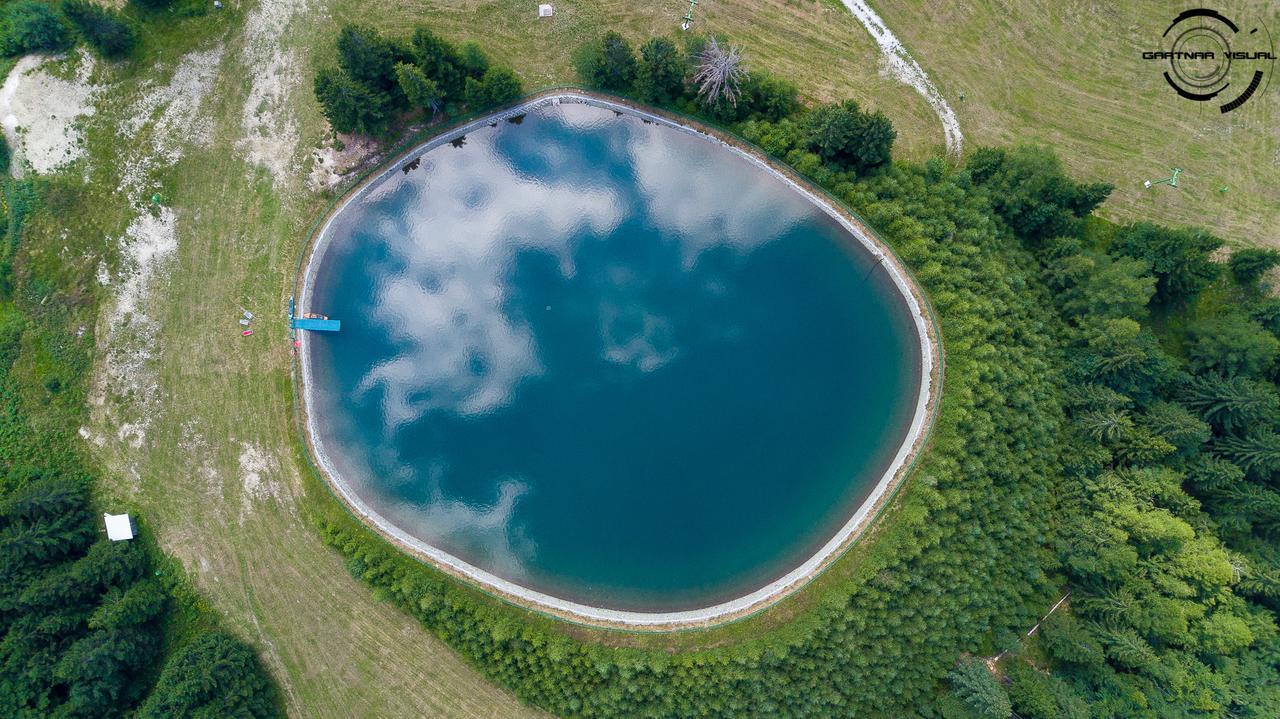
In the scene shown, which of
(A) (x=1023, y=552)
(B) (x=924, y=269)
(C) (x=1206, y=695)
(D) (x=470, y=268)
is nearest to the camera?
(C) (x=1206, y=695)

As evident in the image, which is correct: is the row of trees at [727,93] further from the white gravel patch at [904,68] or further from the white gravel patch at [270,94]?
the white gravel patch at [270,94]

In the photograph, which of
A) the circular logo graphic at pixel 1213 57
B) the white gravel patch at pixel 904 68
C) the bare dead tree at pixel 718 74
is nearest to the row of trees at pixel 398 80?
the bare dead tree at pixel 718 74

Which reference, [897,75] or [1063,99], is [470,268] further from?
[1063,99]

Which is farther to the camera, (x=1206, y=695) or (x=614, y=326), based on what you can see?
(x=614, y=326)

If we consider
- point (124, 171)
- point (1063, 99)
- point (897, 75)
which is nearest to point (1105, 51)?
point (1063, 99)

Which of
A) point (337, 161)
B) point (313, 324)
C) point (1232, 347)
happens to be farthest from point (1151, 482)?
point (337, 161)

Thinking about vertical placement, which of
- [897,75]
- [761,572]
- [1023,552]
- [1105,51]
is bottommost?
[761,572]

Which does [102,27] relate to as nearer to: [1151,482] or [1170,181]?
[1151,482]
